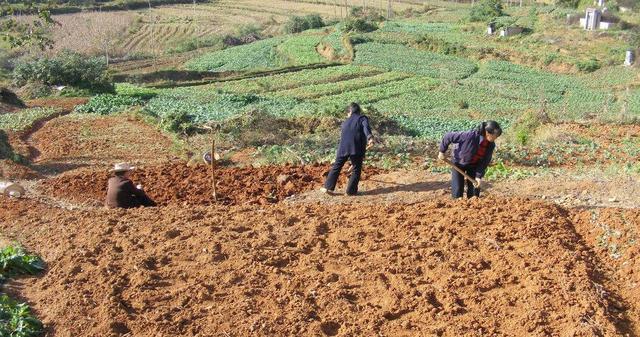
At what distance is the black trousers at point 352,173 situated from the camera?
356 inches

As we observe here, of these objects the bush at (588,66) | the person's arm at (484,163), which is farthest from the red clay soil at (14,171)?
the bush at (588,66)

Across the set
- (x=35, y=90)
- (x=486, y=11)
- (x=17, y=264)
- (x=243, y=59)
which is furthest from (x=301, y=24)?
(x=17, y=264)

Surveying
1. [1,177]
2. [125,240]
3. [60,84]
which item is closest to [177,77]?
[60,84]

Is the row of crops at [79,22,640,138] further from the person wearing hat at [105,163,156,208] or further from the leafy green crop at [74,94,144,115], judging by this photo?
the person wearing hat at [105,163,156,208]

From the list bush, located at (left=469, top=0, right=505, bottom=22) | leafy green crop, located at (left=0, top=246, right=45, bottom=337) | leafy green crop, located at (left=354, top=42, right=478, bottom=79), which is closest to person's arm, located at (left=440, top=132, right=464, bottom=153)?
leafy green crop, located at (left=0, top=246, right=45, bottom=337)

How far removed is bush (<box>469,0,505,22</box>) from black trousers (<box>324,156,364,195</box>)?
50.2 metres

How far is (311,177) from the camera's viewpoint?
10.6m

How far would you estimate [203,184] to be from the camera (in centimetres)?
1087

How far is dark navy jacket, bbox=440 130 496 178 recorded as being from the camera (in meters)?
8.12

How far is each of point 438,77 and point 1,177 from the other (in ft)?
92.5

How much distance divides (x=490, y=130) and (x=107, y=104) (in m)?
18.2

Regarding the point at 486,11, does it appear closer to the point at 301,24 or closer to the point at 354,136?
the point at 301,24

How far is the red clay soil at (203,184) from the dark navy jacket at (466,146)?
2265 mm

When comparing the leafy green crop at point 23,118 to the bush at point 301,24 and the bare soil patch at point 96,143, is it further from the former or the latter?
the bush at point 301,24
